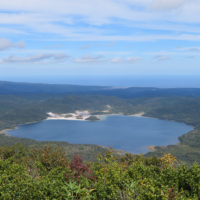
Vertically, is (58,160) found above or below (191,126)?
above

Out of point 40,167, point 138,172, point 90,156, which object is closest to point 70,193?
point 138,172

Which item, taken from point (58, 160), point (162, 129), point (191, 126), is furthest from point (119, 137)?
point (58, 160)

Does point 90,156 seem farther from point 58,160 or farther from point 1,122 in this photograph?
point 1,122

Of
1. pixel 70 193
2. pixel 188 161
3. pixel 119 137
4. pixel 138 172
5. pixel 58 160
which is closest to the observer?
pixel 70 193

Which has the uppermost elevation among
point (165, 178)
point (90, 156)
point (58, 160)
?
point (165, 178)

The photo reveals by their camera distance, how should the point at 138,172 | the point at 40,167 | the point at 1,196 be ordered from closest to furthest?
the point at 1,196
the point at 138,172
the point at 40,167

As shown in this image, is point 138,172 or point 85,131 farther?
point 85,131
